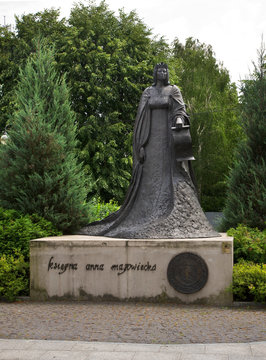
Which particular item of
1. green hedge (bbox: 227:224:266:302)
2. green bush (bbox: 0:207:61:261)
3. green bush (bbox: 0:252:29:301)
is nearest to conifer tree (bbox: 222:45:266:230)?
green hedge (bbox: 227:224:266:302)

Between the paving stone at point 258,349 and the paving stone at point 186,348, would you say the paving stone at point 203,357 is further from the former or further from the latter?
the paving stone at point 258,349

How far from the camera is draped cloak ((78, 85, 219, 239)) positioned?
1093 cm

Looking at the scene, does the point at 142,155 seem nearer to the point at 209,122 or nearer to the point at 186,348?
the point at 186,348

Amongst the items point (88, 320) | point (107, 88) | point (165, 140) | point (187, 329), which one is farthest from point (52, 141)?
point (107, 88)

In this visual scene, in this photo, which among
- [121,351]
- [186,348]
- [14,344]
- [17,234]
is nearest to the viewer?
[121,351]

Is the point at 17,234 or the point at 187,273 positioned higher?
the point at 17,234

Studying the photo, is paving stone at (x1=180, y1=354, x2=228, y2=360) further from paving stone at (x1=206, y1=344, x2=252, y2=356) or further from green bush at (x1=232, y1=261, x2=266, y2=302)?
green bush at (x1=232, y1=261, x2=266, y2=302)

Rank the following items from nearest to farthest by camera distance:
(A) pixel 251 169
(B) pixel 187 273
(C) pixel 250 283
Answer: (C) pixel 250 283, (B) pixel 187 273, (A) pixel 251 169

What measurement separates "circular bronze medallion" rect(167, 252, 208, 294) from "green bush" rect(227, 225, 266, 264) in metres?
1.17

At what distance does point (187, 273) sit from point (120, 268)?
4.01 ft

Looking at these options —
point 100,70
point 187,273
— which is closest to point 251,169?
point 187,273

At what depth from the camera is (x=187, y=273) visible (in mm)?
9977

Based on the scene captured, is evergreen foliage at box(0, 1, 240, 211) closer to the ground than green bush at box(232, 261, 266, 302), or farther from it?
farther from it

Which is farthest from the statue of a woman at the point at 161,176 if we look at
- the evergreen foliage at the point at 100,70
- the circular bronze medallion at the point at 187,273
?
the evergreen foliage at the point at 100,70
